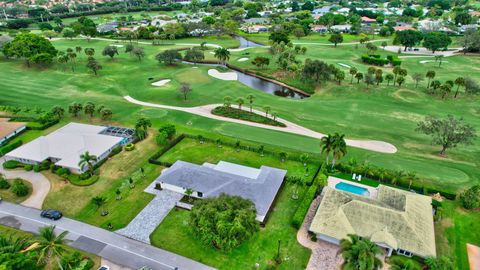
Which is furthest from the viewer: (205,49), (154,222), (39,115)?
(205,49)

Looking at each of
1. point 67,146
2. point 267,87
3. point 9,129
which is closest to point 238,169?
point 67,146

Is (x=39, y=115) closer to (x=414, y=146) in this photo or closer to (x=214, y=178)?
(x=214, y=178)

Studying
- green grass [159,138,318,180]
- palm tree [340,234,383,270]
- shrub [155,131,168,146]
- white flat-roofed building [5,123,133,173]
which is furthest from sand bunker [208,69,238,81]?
palm tree [340,234,383,270]

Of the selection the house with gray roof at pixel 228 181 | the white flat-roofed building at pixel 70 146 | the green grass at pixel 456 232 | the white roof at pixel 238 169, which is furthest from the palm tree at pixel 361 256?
the white flat-roofed building at pixel 70 146

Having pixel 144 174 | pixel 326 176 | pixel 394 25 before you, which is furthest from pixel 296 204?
pixel 394 25

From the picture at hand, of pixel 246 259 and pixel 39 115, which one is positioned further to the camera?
pixel 39 115

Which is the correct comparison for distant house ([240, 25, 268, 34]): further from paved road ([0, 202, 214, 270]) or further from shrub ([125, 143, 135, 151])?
paved road ([0, 202, 214, 270])

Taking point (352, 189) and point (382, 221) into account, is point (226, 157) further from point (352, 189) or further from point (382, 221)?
point (382, 221)
